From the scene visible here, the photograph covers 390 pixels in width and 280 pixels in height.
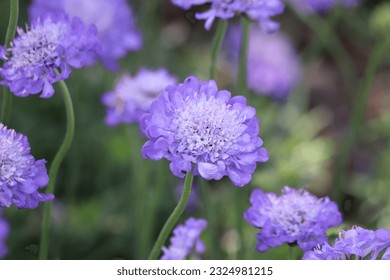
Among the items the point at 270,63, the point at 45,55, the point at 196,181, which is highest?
the point at 45,55

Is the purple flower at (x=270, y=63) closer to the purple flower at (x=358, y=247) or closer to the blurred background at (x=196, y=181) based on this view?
the blurred background at (x=196, y=181)

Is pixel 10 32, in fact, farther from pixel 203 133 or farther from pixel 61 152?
pixel 203 133

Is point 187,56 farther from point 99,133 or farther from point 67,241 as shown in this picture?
point 67,241

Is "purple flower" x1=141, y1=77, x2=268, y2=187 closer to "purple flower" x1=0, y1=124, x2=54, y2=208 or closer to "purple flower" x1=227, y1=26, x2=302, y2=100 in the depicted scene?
"purple flower" x1=0, y1=124, x2=54, y2=208

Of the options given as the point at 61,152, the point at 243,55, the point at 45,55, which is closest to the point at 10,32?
the point at 45,55

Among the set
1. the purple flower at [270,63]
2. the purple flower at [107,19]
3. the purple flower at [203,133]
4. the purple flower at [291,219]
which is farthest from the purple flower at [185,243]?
the purple flower at [270,63]

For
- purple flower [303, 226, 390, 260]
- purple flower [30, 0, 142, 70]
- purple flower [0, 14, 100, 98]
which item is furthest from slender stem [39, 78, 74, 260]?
purple flower [30, 0, 142, 70]

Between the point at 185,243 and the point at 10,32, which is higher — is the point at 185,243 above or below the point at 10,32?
below
